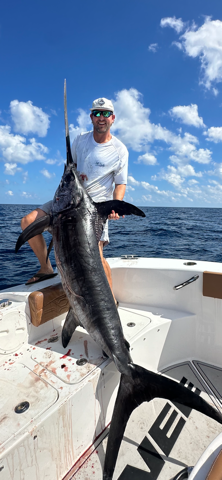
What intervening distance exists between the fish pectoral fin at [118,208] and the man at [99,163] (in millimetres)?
504

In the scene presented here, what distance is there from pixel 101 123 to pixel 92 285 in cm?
162

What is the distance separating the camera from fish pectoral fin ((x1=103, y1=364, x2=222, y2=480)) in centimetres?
166

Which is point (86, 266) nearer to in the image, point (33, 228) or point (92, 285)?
point (92, 285)

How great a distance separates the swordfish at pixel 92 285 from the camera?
1.82 metres

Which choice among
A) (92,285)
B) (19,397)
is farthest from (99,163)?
(19,397)

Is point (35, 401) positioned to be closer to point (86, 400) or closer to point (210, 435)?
point (86, 400)

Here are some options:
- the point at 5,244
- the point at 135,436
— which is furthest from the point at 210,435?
the point at 5,244

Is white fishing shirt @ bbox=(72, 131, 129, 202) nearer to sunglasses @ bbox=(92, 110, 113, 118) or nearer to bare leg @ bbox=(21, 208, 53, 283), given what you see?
sunglasses @ bbox=(92, 110, 113, 118)

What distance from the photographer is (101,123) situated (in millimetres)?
2676

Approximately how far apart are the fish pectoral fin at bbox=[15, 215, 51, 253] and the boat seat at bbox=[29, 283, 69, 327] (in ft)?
1.67

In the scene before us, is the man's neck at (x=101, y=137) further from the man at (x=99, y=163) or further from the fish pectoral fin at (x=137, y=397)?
the fish pectoral fin at (x=137, y=397)

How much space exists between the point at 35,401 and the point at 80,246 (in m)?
1.11

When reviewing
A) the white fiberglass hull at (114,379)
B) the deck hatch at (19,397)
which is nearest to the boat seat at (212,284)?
the white fiberglass hull at (114,379)

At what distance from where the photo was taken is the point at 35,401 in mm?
1782
